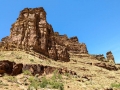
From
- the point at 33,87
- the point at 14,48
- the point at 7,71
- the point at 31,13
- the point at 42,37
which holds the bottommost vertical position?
the point at 33,87

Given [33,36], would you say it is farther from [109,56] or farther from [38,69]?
[109,56]

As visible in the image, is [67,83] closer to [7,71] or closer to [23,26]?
[7,71]

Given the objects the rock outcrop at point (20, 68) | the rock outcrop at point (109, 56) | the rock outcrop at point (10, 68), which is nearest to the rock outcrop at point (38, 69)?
the rock outcrop at point (20, 68)

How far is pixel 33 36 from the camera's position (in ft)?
152

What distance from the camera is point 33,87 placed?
2011 cm

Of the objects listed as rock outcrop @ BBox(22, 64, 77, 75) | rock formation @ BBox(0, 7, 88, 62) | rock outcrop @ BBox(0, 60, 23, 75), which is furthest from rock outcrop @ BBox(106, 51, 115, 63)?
rock outcrop @ BBox(0, 60, 23, 75)

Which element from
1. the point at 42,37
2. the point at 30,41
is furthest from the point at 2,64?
the point at 42,37

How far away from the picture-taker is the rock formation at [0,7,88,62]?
44.5 metres

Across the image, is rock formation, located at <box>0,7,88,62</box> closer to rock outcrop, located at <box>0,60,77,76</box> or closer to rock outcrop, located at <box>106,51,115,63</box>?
rock outcrop, located at <box>0,60,77,76</box>

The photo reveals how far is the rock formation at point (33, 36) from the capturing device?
146ft

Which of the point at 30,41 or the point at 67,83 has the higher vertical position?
the point at 30,41

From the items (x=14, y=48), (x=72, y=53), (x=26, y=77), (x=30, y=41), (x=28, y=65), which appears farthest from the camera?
(x=72, y=53)

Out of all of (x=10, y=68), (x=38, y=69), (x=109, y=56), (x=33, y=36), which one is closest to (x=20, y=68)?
(x=10, y=68)

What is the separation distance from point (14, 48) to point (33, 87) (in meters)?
23.3
